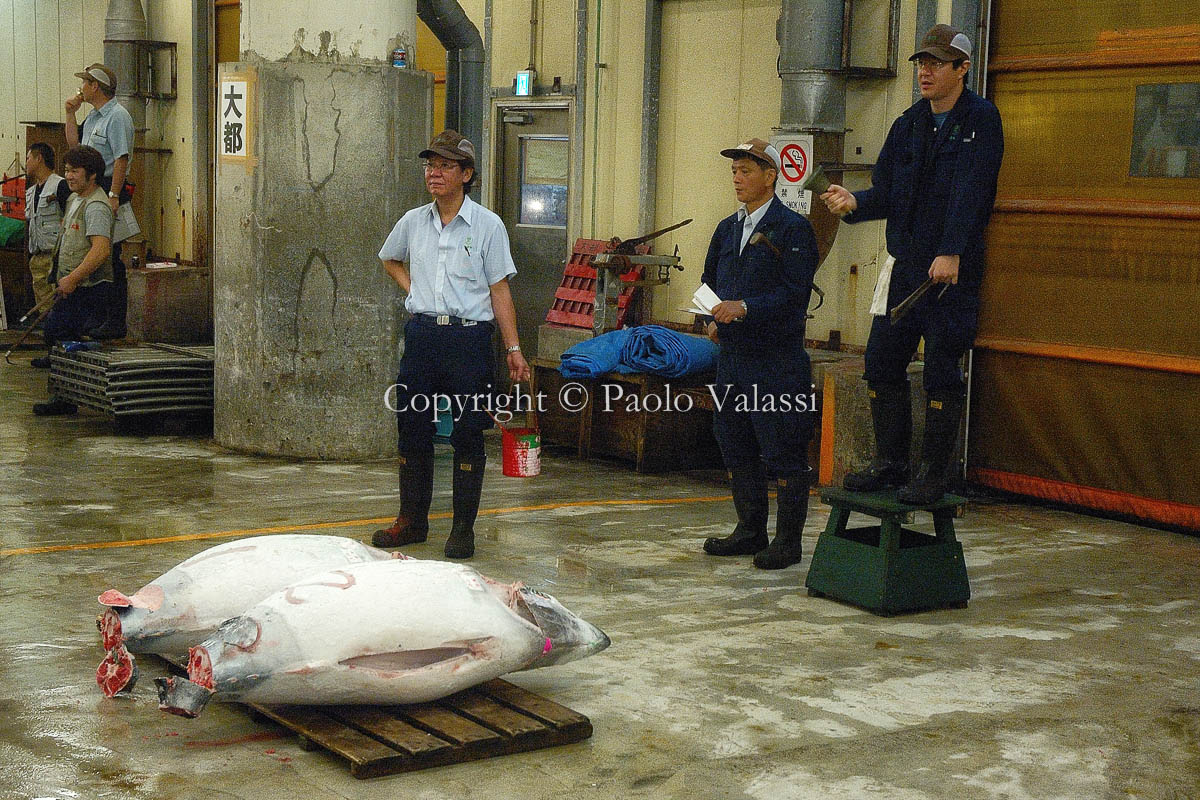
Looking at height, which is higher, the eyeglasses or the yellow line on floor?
the eyeglasses

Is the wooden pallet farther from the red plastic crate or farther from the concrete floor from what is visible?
the red plastic crate

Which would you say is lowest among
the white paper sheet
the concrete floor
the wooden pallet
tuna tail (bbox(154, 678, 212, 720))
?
the concrete floor

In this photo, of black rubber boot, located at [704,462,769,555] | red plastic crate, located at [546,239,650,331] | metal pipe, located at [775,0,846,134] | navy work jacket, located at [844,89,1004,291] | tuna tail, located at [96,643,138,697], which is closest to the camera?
tuna tail, located at [96,643,138,697]

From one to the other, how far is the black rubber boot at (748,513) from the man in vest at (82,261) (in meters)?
5.95

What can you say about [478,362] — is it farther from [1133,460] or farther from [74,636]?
[1133,460]

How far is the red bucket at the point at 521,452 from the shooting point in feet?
29.1

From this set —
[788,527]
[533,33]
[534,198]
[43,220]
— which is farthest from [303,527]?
[43,220]

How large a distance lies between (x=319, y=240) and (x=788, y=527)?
13.6 ft

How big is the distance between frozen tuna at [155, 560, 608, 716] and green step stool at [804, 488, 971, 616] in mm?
1979

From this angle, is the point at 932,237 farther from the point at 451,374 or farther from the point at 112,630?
the point at 112,630

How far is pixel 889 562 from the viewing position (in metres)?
6.41

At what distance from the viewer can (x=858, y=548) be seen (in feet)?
21.4

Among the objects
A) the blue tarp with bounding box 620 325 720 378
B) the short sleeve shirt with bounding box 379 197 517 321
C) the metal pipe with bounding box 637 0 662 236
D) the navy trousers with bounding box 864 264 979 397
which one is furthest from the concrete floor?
the metal pipe with bounding box 637 0 662 236

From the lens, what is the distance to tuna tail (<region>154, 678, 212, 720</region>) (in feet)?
14.3
